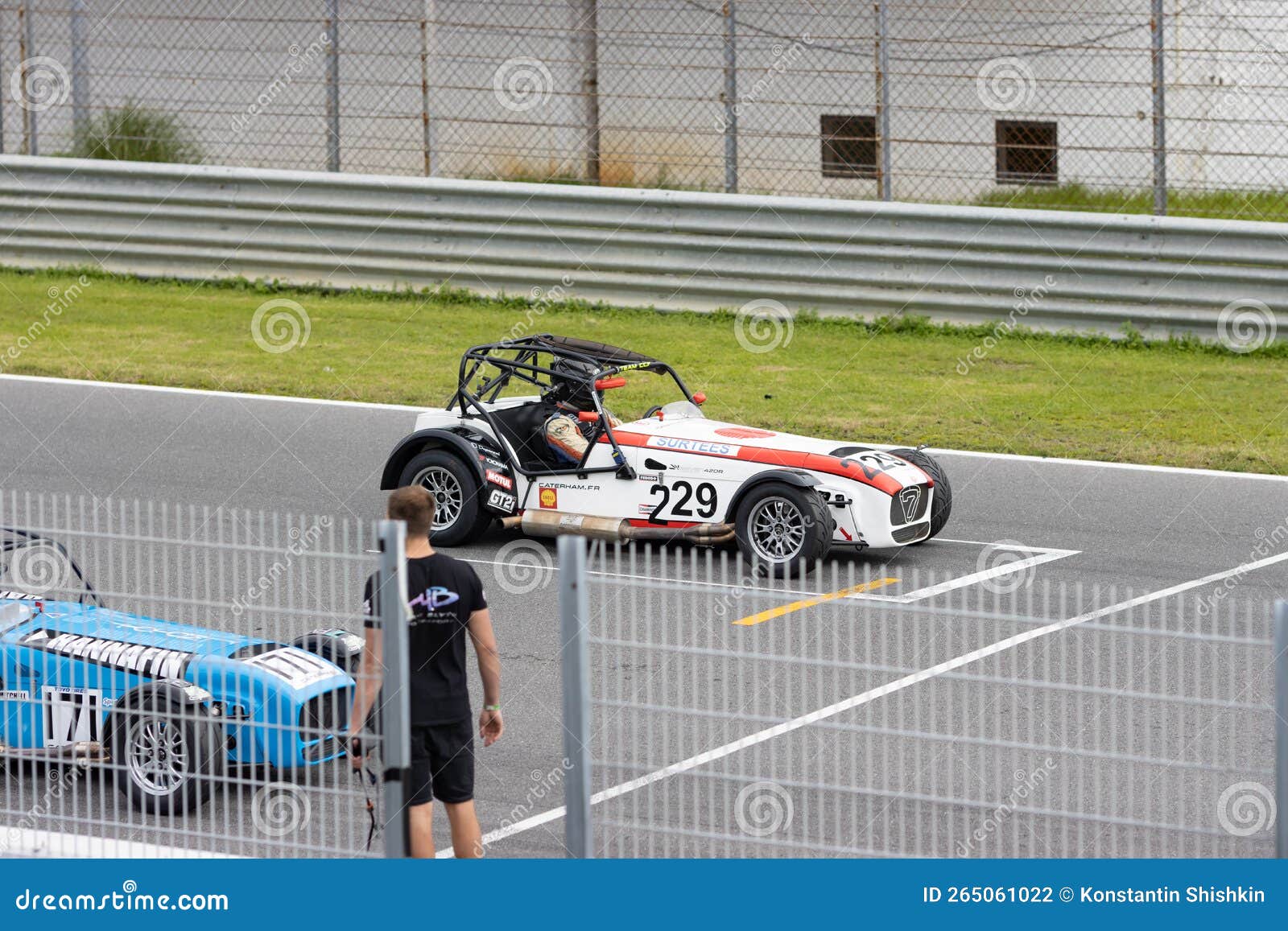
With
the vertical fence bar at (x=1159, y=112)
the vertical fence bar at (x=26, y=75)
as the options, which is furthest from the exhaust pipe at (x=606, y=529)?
the vertical fence bar at (x=26, y=75)

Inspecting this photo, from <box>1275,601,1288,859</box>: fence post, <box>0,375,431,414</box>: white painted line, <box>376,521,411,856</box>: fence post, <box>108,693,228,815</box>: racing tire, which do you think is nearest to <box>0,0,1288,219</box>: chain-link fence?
<box>0,375,431,414</box>: white painted line

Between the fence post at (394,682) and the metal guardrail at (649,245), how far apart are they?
1216cm

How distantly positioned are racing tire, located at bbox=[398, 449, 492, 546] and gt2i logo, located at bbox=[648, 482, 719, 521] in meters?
1.18

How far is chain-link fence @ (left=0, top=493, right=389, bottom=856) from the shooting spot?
22.2 ft

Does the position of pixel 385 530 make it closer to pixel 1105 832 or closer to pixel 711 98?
pixel 1105 832

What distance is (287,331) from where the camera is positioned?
59.0ft

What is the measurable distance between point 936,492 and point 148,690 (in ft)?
20.2

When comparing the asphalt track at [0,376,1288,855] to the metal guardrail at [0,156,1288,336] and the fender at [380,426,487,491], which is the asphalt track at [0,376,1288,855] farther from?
the metal guardrail at [0,156,1288,336]

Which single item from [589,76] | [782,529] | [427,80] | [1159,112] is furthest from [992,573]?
[589,76]

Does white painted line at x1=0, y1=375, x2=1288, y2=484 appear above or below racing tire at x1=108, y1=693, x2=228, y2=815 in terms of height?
above

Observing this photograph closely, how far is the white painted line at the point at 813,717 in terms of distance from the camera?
6.00m

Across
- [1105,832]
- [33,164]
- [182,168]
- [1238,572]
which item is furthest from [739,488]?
[33,164]

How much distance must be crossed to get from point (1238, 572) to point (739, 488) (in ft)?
10.6

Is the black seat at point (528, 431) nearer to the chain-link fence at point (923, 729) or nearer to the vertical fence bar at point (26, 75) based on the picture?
the chain-link fence at point (923, 729)
